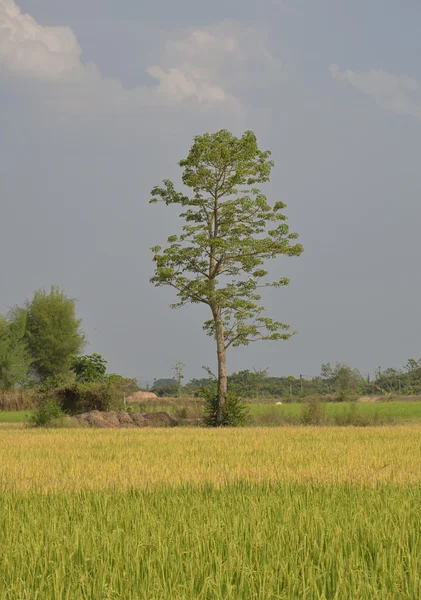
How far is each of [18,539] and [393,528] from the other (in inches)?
117

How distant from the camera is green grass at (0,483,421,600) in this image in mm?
3943

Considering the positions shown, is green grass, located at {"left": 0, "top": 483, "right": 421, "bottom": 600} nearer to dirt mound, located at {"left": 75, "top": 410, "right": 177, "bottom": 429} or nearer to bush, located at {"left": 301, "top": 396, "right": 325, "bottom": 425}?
bush, located at {"left": 301, "top": 396, "right": 325, "bottom": 425}

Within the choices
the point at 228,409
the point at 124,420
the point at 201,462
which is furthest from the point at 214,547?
the point at 124,420

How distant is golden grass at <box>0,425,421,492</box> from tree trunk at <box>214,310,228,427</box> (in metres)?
7.49

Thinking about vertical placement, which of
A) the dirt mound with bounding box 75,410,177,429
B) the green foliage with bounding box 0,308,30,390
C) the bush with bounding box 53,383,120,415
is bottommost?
the dirt mound with bounding box 75,410,177,429

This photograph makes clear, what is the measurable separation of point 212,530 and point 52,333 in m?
50.1

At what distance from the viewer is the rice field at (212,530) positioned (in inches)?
158

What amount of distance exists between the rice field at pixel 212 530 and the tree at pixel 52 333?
1722 inches

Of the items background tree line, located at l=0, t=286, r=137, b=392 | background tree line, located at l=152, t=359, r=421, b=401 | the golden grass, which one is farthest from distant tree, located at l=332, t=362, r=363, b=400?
the golden grass

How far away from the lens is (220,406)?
24734 millimetres

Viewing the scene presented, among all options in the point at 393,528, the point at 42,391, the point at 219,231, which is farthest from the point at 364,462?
the point at 42,391

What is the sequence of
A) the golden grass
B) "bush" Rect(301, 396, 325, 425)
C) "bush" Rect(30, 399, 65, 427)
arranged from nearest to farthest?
the golden grass < "bush" Rect(301, 396, 325, 425) < "bush" Rect(30, 399, 65, 427)

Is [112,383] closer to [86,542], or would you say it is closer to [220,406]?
[220,406]

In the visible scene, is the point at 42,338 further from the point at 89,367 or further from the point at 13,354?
the point at 89,367
